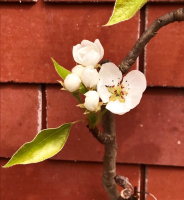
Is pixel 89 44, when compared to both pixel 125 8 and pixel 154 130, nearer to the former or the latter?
pixel 125 8

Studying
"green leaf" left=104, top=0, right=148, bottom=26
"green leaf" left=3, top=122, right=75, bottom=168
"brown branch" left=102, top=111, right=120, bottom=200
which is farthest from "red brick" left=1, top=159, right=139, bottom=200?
"green leaf" left=104, top=0, right=148, bottom=26

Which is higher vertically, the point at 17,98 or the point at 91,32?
the point at 91,32

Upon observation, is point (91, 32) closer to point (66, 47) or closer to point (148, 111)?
point (66, 47)

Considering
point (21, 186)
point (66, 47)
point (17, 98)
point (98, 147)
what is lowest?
point (21, 186)

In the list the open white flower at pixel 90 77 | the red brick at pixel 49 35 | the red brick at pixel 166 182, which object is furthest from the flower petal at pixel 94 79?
the red brick at pixel 166 182

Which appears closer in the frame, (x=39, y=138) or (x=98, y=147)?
(x=39, y=138)

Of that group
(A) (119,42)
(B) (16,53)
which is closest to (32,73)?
(B) (16,53)

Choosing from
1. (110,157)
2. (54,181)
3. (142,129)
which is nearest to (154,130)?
(142,129)

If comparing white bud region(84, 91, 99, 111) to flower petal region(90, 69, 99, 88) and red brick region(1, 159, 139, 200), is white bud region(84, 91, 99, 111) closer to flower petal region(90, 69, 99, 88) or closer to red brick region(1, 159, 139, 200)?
flower petal region(90, 69, 99, 88)
